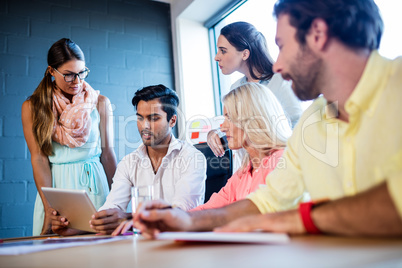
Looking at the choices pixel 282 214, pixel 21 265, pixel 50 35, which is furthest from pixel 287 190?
pixel 50 35

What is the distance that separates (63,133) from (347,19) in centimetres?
177

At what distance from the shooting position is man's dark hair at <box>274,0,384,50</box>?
35.0 inches

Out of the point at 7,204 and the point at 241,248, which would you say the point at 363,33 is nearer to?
the point at 241,248

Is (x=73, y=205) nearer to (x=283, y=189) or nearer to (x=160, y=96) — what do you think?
(x=283, y=189)

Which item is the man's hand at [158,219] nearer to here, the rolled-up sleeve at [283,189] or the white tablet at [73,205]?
the rolled-up sleeve at [283,189]

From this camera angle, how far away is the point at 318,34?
93 cm

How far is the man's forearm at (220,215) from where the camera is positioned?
983mm

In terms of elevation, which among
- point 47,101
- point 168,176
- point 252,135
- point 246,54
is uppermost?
point 246,54

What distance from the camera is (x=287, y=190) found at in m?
1.05

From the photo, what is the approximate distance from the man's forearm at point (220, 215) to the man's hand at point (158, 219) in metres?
0.03

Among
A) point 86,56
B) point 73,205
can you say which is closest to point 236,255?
point 73,205

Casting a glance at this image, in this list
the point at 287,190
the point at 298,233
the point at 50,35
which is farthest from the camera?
the point at 50,35

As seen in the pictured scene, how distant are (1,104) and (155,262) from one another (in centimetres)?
265

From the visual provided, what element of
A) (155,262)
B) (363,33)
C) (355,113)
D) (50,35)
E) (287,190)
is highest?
(50,35)
